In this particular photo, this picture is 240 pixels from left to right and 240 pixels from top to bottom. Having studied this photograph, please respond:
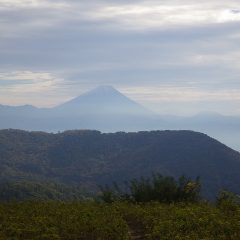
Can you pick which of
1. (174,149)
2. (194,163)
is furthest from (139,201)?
(174,149)

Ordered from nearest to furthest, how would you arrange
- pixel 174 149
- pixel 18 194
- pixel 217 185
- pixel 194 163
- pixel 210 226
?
pixel 210 226, pixel 18 194, pixel 217 185, pixel 194 163, pixel 174 149

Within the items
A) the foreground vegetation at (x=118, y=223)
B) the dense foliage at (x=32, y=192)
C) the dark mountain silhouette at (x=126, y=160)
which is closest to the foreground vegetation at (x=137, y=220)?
the foreground vegetation at (x=118, y=223)

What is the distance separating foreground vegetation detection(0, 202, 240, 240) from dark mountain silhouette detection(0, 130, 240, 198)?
4294 inches

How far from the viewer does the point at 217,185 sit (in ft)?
416

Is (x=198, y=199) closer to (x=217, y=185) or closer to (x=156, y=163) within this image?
(x=217, y=185)

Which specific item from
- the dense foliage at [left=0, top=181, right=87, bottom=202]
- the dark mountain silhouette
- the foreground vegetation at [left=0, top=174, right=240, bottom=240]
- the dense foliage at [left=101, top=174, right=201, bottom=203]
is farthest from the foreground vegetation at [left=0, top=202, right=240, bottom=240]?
the dark mountain silhouette

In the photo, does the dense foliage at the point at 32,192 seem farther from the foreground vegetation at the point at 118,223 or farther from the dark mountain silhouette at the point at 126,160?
the foreground vegetation at the point at 118,223

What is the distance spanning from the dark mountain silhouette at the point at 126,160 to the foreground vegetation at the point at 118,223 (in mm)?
109060

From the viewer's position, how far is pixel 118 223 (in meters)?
13.6

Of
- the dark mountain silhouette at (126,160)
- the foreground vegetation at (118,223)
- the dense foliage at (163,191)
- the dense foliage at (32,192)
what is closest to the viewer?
the foreground vegetation at (118,223)

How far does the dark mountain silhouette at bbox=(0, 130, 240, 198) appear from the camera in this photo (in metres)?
142

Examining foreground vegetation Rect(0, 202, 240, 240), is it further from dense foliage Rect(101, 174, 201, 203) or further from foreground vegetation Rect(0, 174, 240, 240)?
dense foliage Rect(101, 174, 201, 203)

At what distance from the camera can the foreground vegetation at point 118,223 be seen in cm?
→ 1212

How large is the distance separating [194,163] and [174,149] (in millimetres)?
13775
